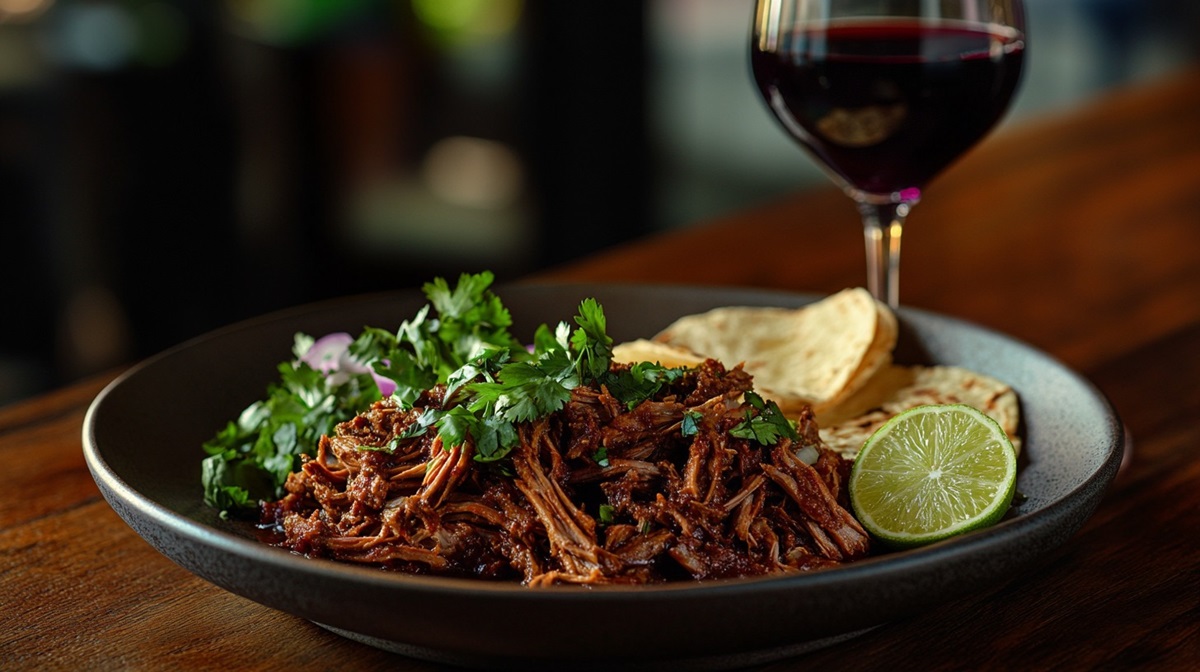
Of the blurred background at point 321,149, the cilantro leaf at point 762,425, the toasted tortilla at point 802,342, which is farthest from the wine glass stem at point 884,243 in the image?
the blurred background at point 321,149

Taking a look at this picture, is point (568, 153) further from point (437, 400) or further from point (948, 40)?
point (437, 400)

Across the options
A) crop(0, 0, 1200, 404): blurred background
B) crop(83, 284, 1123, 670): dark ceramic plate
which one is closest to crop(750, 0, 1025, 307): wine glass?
crop(83, 284, 1123, 670): dark ceramic plate

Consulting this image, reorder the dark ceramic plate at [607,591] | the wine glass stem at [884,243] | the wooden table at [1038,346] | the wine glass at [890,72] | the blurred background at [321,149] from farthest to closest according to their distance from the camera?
1. the blurred background at [321,149]
2. the wine glass stem at [884,243]
3. the wine glass at [890,72]
4. the wooden table at [1038,346]
5. the dark ceramic plate at [607,591]

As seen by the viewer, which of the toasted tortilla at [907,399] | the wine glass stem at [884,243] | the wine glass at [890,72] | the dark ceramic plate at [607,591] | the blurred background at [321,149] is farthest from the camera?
the blurred background at [321,149]

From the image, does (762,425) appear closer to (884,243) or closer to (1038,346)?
(884,243)

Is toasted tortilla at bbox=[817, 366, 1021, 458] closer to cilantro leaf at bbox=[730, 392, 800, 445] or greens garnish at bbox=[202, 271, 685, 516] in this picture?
cilantro leaf at bbox=[730, 392, 800, 445]

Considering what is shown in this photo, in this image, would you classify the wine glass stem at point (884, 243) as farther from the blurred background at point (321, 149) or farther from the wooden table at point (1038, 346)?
the blurred background at point (321, 149)

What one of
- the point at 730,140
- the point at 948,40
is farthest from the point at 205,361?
the point at 730,140
